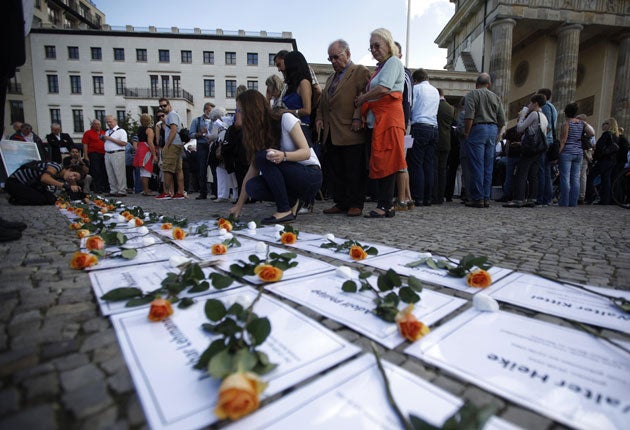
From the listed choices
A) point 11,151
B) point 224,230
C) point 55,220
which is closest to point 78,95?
point 11,151

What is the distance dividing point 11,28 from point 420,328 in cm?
272

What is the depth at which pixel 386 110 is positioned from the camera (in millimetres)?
3633

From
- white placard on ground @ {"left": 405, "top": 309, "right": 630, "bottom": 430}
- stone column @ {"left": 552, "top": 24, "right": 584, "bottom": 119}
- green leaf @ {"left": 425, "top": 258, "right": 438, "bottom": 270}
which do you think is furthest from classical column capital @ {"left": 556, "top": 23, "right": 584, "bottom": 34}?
white placard on ground @ {"left": 405, "top": 309, "right": 630, "bottom": 430}

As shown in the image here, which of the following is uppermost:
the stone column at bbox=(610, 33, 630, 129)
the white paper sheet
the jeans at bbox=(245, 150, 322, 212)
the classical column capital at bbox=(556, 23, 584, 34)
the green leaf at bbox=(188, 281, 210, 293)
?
the classical column capital at bbox=(556, 23, 584, 34)

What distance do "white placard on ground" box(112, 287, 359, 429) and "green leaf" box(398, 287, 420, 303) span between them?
12.7 inches

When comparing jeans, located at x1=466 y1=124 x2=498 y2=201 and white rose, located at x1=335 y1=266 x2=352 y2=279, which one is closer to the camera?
white rose, located at x1=335 y1=266 x2=352 y2=279

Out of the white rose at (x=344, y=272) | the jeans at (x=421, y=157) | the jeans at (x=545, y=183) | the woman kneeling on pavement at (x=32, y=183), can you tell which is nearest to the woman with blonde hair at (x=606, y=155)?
the jeans at (x=545, y=183)

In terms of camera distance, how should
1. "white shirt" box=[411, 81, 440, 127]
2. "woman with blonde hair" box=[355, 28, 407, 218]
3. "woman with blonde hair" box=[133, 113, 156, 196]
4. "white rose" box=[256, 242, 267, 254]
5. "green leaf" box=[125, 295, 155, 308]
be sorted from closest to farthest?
"green leaf" box=[125, 295, 155, 308]
"white rose" box=[256, 242, 267, 254]
"woman with blonde hair" box=[355, 28, 407, 218]
"white shirt" box=[411, 81, 440, 127]
"woman with blonde hair" box=[133, 113, 156, 196]

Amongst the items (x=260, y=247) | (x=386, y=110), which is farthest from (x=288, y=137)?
(x=260, y=247)

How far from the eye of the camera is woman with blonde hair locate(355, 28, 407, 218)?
11.7 ft

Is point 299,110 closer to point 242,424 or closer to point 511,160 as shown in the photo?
point 242,424

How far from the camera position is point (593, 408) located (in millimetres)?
718

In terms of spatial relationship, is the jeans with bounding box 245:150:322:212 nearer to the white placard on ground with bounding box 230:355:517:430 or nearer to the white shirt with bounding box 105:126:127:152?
the white placard on ground with bounding box 230:355:517:430

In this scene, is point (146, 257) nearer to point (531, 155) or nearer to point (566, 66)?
point (531, 155)
